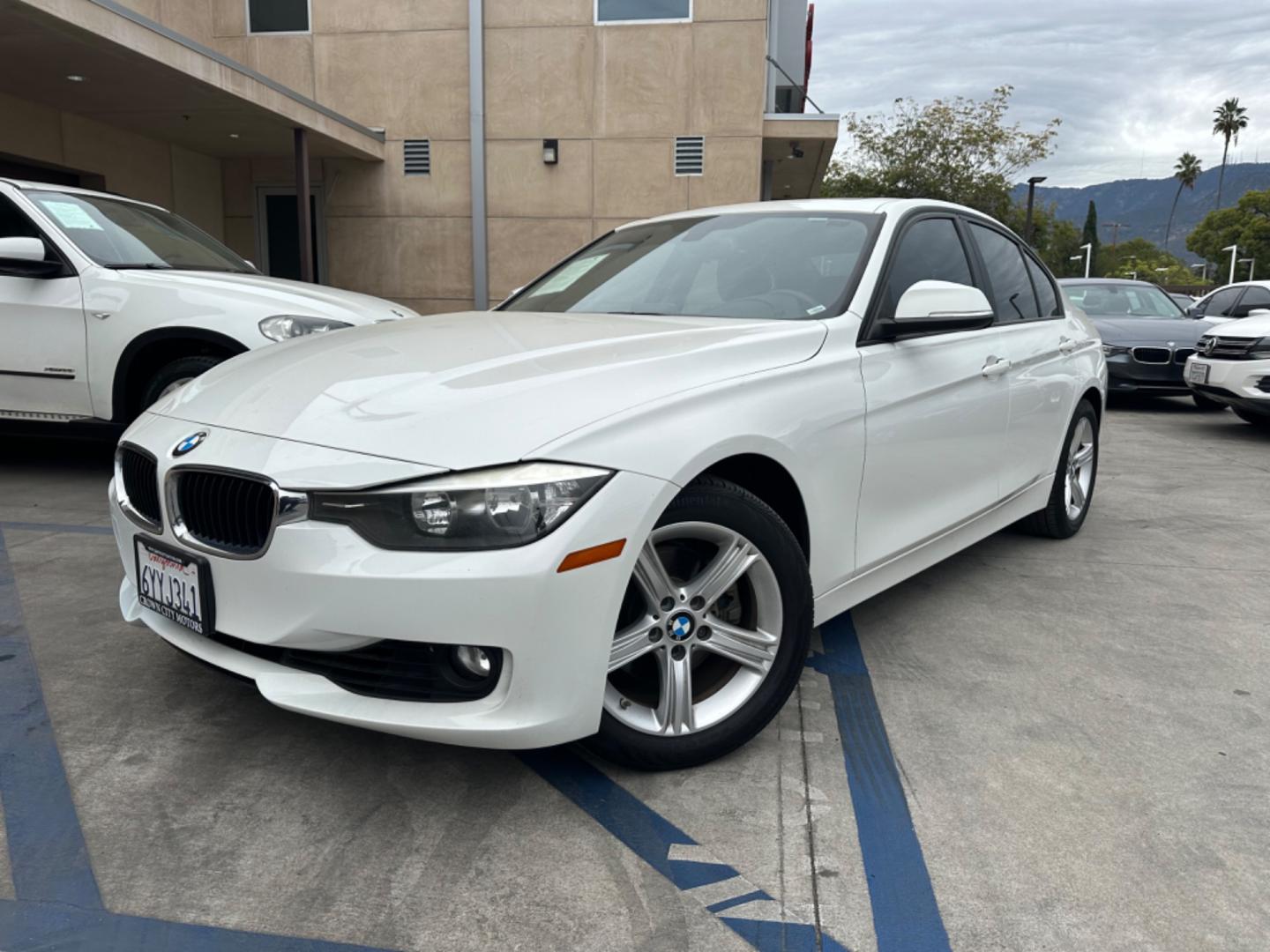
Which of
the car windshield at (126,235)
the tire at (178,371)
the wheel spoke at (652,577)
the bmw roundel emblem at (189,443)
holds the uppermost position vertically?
the car windshield at (126,235)

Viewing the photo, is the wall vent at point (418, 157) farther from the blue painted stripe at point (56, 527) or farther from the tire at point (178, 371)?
the blue painted stripe at point (56, 527)

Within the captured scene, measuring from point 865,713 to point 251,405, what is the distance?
1934 mm

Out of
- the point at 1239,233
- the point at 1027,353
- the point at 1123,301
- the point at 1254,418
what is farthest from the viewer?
the point at 1239,233

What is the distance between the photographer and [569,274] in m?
4.07

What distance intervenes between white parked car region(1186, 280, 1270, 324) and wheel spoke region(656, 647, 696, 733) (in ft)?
32.9

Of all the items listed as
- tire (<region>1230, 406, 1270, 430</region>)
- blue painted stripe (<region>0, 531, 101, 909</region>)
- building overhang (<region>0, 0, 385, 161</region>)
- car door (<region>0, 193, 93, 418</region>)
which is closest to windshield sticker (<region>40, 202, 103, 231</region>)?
car door (<region>0, 193, 93, 418</region>)

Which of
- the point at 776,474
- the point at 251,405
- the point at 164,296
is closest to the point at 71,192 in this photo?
the point at 164,296

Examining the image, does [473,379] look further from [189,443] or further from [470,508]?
[189,443]

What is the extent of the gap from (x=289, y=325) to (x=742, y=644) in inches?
Answer: 144

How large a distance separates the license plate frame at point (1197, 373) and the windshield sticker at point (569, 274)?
7.65 meters

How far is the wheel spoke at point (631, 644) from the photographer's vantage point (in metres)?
2.33

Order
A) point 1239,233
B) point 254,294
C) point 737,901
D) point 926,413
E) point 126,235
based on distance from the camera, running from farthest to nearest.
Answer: point 1239,233, point 126,235, point 254,294, point 926,413, point 737,901

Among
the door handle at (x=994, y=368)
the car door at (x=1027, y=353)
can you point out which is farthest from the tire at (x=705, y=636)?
the car door at (x=1027, y=353)

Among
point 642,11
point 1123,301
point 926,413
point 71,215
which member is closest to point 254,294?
point 71,215
